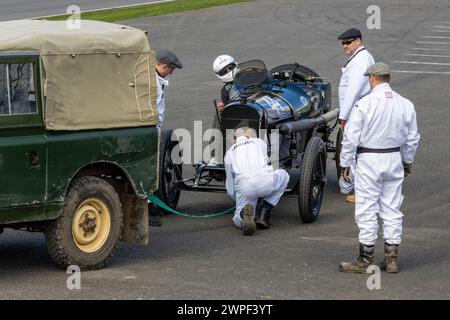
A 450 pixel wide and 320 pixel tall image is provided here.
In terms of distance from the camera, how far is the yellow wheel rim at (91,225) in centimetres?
997

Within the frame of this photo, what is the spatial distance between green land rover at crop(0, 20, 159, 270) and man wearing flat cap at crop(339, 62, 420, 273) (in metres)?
1.86

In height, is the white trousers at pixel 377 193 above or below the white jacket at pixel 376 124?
below

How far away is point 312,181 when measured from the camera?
12.5 meters

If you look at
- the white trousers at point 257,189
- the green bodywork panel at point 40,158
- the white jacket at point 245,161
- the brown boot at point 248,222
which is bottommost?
the brown boot at point 248,222

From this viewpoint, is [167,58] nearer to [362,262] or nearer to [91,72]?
[91,72]

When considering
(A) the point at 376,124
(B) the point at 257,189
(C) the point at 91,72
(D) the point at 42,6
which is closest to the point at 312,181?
(B) the point at 257,189

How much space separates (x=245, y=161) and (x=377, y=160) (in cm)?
227

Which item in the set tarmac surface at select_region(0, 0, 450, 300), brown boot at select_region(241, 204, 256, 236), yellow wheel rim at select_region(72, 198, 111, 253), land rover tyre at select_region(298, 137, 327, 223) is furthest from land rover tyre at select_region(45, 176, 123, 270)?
land rover tyre at select_region(298, 137, 327, 223)

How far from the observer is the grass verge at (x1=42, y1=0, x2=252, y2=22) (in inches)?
1216

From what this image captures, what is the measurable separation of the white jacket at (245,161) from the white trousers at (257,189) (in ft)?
0.17

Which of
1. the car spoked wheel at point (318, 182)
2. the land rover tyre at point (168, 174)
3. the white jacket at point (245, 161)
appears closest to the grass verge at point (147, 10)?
the land rover tyre at point (168, 174)

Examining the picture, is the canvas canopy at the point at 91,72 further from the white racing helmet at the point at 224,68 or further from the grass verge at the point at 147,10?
the grass verge at the point at 147,10
